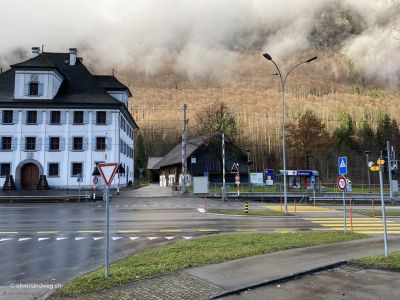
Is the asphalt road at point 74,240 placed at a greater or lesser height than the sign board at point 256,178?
lesser

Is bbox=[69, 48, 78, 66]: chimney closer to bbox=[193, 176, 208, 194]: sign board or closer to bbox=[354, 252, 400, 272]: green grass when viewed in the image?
bbox=[193, 176, 208, 194]: sign board

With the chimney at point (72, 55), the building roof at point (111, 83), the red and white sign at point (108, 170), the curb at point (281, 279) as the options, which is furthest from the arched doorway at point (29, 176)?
the curb at point (281, 279)

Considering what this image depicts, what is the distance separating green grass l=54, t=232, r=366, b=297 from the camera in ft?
24.5

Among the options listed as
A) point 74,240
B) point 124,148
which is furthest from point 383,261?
point 124,148

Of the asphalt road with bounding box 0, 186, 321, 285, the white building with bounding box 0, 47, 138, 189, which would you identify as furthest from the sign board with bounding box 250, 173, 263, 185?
the asphalt road with bounding box 0, 186, 321, 285

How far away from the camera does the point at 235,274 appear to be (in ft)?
26.6

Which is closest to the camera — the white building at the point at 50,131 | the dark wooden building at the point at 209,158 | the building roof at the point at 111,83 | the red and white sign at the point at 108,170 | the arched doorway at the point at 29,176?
the red and white sign at the point at 108,170

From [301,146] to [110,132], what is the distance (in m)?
33.0

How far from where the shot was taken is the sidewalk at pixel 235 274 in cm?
681

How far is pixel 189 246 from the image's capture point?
37.6 ft

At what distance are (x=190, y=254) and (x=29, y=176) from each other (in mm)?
44652

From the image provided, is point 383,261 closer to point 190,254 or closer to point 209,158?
point 190,254

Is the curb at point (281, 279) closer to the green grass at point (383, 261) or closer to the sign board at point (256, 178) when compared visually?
the green grass at point (383, 261)

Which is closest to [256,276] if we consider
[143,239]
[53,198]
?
[143,239]
